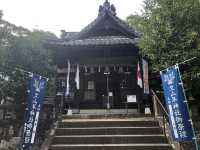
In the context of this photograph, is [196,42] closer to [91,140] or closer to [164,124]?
[164,124]

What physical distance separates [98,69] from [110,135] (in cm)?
746

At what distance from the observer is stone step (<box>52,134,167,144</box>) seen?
12.3 metres

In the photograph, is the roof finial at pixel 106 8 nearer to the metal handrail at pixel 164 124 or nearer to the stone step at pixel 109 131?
the metal handrail at pixel 164 124

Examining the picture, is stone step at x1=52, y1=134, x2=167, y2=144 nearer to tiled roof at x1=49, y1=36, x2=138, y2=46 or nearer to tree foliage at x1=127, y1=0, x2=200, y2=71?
tree foliage at x1=127, y1=0, x2=200, y2=71

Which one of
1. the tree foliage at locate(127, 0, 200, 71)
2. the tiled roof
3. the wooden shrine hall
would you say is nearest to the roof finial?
the wooden shrine hall

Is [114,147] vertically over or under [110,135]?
under

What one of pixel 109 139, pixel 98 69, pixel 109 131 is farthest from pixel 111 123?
pixel 98 69

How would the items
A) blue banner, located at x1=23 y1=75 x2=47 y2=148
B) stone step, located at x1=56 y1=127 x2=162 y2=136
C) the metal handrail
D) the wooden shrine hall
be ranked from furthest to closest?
1. the wooden shrine hall
2. stone step, located at x1=56 y1=127 x2=162 y2=136
3. the metal handrail
4. blue banner, located at x1=23 y1=75 x2=47 y2=148

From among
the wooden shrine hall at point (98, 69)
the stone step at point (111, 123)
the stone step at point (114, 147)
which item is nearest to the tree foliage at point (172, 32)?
the stone step at point (111, 123)

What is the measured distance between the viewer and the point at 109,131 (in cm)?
1309

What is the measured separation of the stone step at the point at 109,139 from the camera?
12266 millimetres

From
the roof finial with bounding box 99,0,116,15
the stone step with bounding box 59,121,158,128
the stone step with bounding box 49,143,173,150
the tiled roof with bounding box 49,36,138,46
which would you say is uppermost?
the roof finial with bounding box 99,0,116,15

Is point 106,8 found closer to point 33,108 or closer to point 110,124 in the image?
point 110,124

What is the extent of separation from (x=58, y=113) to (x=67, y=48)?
5.36 meters
